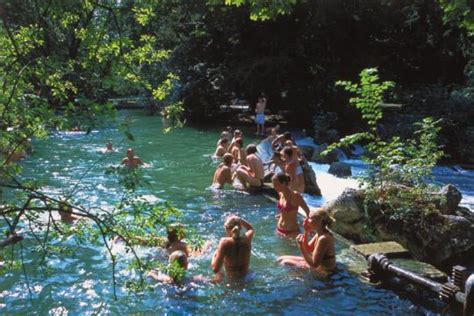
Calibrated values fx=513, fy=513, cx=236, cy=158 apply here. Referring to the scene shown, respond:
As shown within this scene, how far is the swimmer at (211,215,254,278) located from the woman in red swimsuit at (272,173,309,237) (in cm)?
189

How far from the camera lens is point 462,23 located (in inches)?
198

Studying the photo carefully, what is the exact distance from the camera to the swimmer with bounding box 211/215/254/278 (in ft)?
23.6

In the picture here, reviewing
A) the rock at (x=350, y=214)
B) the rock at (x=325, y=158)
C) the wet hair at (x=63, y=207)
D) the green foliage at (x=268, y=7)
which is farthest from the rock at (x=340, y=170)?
the wet hair at (x=63, y=207)

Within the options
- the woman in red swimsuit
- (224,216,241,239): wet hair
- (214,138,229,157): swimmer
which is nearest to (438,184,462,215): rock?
the woman in red swimsuit

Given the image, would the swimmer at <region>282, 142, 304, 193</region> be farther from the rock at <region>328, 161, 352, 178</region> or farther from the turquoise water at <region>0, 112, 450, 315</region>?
the rock at <region>328, 161, 352, 178</region>

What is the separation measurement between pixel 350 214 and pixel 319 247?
92.7 inches

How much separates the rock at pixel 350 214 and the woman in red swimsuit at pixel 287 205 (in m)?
0.70

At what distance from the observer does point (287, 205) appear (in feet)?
30.2

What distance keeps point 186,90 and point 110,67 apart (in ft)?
80.6

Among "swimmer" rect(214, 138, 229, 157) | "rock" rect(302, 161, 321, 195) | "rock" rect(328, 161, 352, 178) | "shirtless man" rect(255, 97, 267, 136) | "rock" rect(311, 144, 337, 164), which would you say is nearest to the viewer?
"rock" rect(302, 161, 321, 195)

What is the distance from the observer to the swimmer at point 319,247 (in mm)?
7234

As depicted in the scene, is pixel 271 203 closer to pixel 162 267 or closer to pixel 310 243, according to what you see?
pixel 310 243

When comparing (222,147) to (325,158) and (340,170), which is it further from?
(340,170)

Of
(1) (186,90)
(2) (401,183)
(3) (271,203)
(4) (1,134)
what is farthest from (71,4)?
(1) (186,90)
